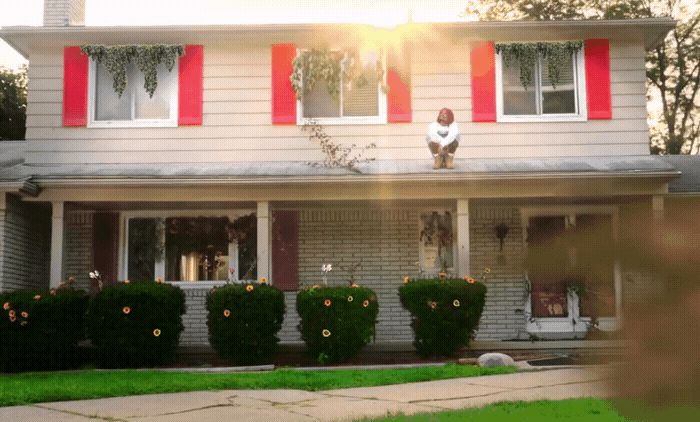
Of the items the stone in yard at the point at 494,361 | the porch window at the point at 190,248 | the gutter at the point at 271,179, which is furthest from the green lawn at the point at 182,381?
the porch window at the point at 190,248

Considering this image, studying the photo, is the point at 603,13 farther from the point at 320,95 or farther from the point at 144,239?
the point at 144,239

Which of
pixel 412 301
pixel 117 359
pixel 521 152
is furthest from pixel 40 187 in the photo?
pixel 521 152

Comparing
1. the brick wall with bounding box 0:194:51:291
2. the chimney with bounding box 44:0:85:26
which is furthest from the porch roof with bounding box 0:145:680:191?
the chimney with bounding box 44:0:85:26

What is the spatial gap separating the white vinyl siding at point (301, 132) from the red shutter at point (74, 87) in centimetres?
13

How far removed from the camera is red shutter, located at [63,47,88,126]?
1273 centimetres

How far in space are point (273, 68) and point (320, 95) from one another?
849 mm

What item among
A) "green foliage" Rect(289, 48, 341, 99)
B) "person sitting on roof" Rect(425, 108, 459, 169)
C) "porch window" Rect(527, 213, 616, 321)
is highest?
"green foliage" Rect(289, 48, 341, 99)

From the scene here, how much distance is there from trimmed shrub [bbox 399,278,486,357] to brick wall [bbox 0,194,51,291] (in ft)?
19.1

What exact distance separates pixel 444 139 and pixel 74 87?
5785 millimetres

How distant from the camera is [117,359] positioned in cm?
1027

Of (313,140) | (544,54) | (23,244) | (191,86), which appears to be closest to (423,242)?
(313,140)

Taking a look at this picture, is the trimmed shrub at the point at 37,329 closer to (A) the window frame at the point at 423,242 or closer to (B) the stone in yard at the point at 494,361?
(B) the stone in yard at the point at 494,361

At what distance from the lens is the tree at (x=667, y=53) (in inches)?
985

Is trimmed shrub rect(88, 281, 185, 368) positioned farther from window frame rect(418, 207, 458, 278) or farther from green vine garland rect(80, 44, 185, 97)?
window frame rect(418, 207, 458, 278)
